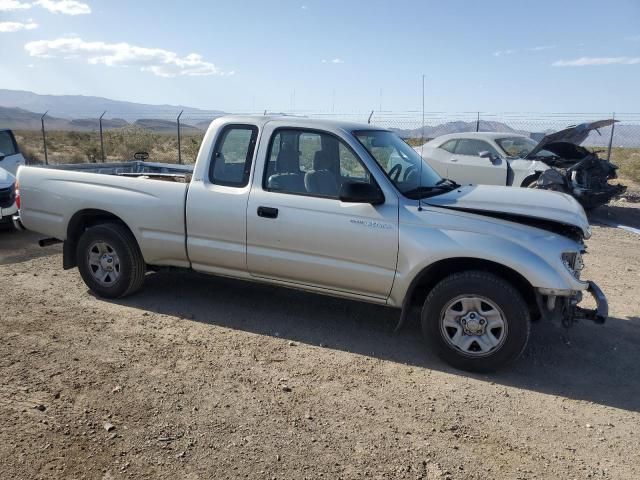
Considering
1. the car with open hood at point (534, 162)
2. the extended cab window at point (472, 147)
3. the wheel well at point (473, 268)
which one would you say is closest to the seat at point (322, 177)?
the wheel well at point (473, 268)

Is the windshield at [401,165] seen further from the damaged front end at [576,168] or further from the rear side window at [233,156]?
the damaged front end at [576,168]

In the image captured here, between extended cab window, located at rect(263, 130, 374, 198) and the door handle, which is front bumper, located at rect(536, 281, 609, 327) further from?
the door handle

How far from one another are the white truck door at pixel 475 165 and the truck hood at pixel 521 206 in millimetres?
6226

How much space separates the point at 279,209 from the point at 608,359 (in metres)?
3.04

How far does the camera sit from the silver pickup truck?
165 inches

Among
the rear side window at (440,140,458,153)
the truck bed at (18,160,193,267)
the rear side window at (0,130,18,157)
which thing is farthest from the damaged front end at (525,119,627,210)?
the rear side window at (0,130,18,157)

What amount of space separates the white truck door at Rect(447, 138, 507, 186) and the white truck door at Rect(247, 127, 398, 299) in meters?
6.82

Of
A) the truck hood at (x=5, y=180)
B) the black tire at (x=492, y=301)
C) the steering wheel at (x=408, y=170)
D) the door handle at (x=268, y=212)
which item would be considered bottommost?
the black tire at (x=492, y=301)

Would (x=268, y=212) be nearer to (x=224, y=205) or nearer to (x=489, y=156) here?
(x=224, y=205)

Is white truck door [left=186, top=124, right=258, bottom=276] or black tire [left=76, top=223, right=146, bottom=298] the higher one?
white truck door [left=186, top=124, right=258, bottom=276]

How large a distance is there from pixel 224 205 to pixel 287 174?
63 centimetres

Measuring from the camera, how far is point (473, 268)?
4.38 meters

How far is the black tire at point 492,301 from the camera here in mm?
4117

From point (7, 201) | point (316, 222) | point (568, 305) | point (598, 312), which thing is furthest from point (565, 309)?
point (7, 201)
